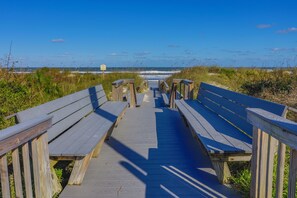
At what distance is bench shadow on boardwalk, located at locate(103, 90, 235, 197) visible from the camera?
3213mm

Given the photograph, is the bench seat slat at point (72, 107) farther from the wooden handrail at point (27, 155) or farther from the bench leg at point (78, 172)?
the wooden handrail at point (27, 155)

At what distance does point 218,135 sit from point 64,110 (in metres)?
2.04

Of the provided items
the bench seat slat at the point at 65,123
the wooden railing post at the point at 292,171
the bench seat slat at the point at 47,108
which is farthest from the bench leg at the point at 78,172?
the wooden railing post at the point at 292,171

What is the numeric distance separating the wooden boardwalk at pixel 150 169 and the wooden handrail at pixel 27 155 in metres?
0.58

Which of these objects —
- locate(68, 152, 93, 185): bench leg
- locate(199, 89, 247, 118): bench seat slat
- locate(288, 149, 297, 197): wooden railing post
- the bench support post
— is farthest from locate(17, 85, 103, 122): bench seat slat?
the bench support post

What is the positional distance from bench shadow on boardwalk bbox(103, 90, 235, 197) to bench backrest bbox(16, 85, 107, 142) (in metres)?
0.75

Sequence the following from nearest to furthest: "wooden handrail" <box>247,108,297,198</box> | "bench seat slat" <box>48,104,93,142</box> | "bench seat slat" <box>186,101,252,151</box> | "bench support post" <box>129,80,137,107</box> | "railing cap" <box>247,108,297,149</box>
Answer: "railing cap" <box>247,108,297,149</box> < "wooden handrail" <box>247,108,297,198</box> < "bench seat slat" <box>186,101,252,151</box> < "bench seat slat" <box>48,104,93,142</box> < "bench support post" <box>129,80,137,107</box>

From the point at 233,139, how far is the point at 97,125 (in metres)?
1.94

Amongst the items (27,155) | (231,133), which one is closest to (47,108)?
(27,155)

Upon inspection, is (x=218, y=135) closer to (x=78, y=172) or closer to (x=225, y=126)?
(x=225, y=126)

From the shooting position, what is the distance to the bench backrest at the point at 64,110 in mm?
3267

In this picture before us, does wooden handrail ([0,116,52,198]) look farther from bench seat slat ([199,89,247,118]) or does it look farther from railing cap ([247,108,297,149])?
bench seat slat ([199,89,247,118])

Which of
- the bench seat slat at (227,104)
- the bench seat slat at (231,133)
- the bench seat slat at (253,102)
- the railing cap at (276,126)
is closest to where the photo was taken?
the railing cap at (276,126)

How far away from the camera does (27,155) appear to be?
7.41 ft
